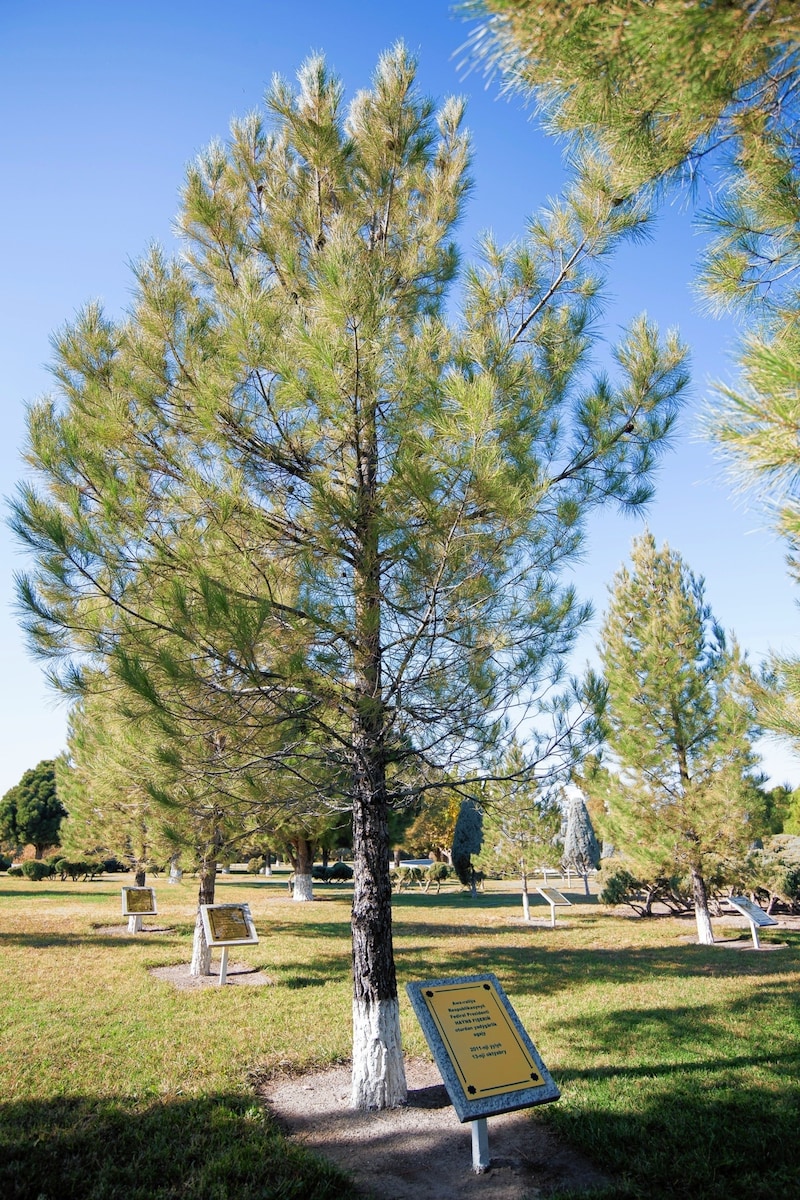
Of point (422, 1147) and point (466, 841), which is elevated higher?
point (466, 841)

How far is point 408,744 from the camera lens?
5.28m

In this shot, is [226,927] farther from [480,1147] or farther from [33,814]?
[33,814]

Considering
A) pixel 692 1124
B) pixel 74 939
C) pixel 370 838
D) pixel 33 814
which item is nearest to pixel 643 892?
pixel 74 939

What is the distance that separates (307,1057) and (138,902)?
8.39m

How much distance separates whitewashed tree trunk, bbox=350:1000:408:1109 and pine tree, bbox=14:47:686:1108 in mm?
18

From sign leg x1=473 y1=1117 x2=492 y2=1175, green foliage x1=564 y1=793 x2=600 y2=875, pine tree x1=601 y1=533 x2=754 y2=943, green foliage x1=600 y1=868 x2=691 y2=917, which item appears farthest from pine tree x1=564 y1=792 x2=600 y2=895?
sign leg x1=473 y1=1117 x2=492 y2=1175

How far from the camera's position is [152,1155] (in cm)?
377

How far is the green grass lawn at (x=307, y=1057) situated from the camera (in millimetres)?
3619

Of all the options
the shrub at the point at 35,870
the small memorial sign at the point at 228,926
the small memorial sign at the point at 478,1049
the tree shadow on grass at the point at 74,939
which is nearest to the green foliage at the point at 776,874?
the small memorial sign at the point at 228,926

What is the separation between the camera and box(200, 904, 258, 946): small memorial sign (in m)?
8.09

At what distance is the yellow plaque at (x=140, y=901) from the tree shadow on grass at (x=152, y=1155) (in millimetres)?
8854

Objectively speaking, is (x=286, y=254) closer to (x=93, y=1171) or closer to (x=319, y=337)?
(x=319, y=337)

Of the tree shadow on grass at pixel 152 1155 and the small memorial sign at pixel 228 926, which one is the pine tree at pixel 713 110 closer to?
the tree shadow on grass at pixel 152 1155

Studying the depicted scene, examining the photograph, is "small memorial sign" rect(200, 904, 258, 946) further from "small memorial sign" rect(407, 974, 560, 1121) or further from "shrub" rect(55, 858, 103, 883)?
"shrub" rect(55, 858, 103, 883)
